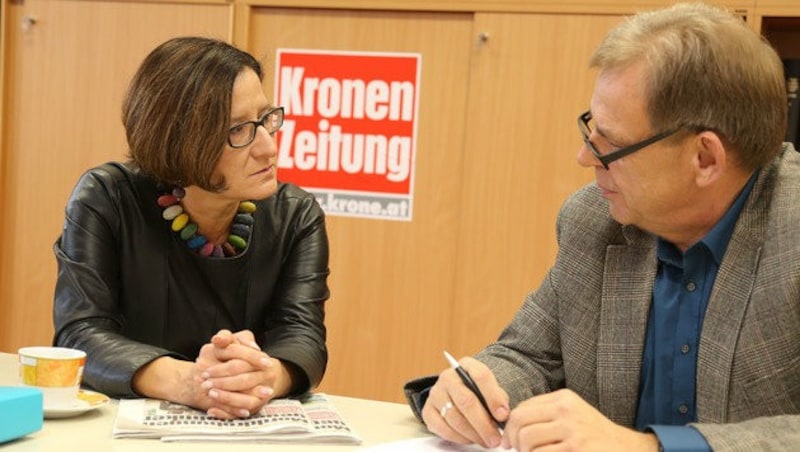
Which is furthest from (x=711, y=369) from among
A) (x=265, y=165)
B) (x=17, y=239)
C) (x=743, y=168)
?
(x=17, y=239)

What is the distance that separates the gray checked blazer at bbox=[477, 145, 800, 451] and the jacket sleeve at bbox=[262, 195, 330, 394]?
1.27 ft

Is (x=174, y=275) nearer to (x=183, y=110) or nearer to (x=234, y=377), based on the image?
(x=183, y=110)

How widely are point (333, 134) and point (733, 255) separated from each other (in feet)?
7.04

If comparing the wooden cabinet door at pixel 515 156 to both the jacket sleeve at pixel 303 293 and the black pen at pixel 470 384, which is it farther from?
the black pen at pixel 470 384

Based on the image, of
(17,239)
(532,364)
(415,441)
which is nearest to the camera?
(415,441)

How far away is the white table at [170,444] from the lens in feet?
4.64

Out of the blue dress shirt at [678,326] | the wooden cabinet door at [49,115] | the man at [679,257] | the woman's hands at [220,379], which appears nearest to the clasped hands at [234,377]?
the woman's hands at [220,379]

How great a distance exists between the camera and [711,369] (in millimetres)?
1538

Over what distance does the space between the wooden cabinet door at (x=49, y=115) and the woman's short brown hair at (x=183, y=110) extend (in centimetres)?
164

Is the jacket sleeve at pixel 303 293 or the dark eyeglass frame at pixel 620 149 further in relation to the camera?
the jacket sleeve at pixel 303 293

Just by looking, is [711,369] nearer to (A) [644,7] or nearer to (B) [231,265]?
(B) [231,265]

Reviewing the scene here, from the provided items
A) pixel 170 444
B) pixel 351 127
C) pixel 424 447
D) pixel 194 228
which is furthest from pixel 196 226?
pixel 351 127

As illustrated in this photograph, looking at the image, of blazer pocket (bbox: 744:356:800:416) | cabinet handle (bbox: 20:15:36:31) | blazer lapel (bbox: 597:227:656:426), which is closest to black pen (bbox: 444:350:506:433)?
blazer lapel (bbox: 597:227:656:426)

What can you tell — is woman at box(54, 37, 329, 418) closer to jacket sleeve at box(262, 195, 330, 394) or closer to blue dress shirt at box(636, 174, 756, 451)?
jacket sleeve at box(262, 195, 330, 394)
